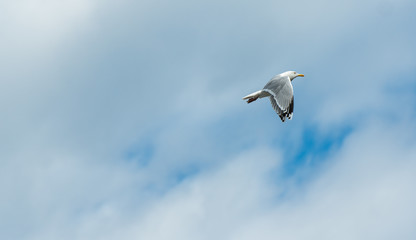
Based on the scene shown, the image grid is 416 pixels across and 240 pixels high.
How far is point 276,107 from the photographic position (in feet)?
95.3

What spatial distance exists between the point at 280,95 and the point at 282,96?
0.36 ft

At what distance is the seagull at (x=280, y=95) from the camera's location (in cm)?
2875

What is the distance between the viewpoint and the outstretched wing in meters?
28.7

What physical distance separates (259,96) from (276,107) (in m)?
1.23

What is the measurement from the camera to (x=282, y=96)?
1145 inches

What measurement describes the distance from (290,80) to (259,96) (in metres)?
1.45

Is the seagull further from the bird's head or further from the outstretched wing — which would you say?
the bird's head

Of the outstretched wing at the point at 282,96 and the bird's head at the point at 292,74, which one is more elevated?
the bird's head at the point at 292,74

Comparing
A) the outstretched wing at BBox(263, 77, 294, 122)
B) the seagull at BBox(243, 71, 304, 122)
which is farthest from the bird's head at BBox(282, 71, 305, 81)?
the outstretched wing at BBox(263, 77, 294, 122)

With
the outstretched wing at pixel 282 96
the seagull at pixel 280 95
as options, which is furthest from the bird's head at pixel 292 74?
the outstretched wing at pixel 282 96

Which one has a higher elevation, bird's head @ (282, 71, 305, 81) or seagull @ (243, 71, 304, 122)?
bird's head @ (282, 71, 305, 81)

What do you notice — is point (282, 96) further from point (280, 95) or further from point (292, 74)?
point (292, 74)

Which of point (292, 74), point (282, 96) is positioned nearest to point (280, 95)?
point (282, 96)

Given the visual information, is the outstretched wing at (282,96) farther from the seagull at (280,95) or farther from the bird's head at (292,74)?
the bird's head at (292,74)
